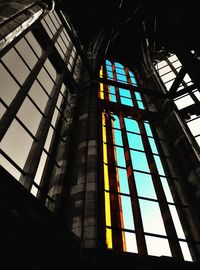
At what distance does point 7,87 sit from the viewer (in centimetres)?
578

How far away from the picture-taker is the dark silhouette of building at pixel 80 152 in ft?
12.9

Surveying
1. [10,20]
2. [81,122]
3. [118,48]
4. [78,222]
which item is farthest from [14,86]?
[118,48]

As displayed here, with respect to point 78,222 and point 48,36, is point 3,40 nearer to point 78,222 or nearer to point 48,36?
point 78,222

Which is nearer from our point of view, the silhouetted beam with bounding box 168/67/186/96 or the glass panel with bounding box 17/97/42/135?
the glass panel with bounding box 17/97/42/135

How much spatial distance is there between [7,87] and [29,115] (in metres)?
0.94

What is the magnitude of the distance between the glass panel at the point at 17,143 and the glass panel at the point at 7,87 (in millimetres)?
556

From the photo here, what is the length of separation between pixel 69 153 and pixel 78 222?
8.03 ft

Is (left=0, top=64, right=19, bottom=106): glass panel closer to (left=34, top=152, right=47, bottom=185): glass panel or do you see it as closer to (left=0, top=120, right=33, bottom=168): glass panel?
(left=0, top=120, right=33, bottom=168): glass panel

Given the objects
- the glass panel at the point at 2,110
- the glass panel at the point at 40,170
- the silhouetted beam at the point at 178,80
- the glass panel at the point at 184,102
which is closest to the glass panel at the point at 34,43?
the glass panel at the point at 2,110

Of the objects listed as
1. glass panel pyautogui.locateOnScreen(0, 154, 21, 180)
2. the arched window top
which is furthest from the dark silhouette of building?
the arched window top

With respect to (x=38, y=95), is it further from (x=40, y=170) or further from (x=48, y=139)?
(x=40, y=170)

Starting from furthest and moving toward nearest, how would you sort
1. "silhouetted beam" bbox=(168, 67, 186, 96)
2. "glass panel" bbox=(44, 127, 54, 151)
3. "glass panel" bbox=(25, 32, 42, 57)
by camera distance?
"silhouetted beam" bbox=(168, 67, 186, 96) → "glass panel" bbox=(25, 32, 42, 57) → "glass panel" bbox=(44, 127, 54, 151)

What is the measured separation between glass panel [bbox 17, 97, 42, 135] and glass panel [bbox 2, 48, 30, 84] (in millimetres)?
625

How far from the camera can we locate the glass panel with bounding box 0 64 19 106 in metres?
5.53
